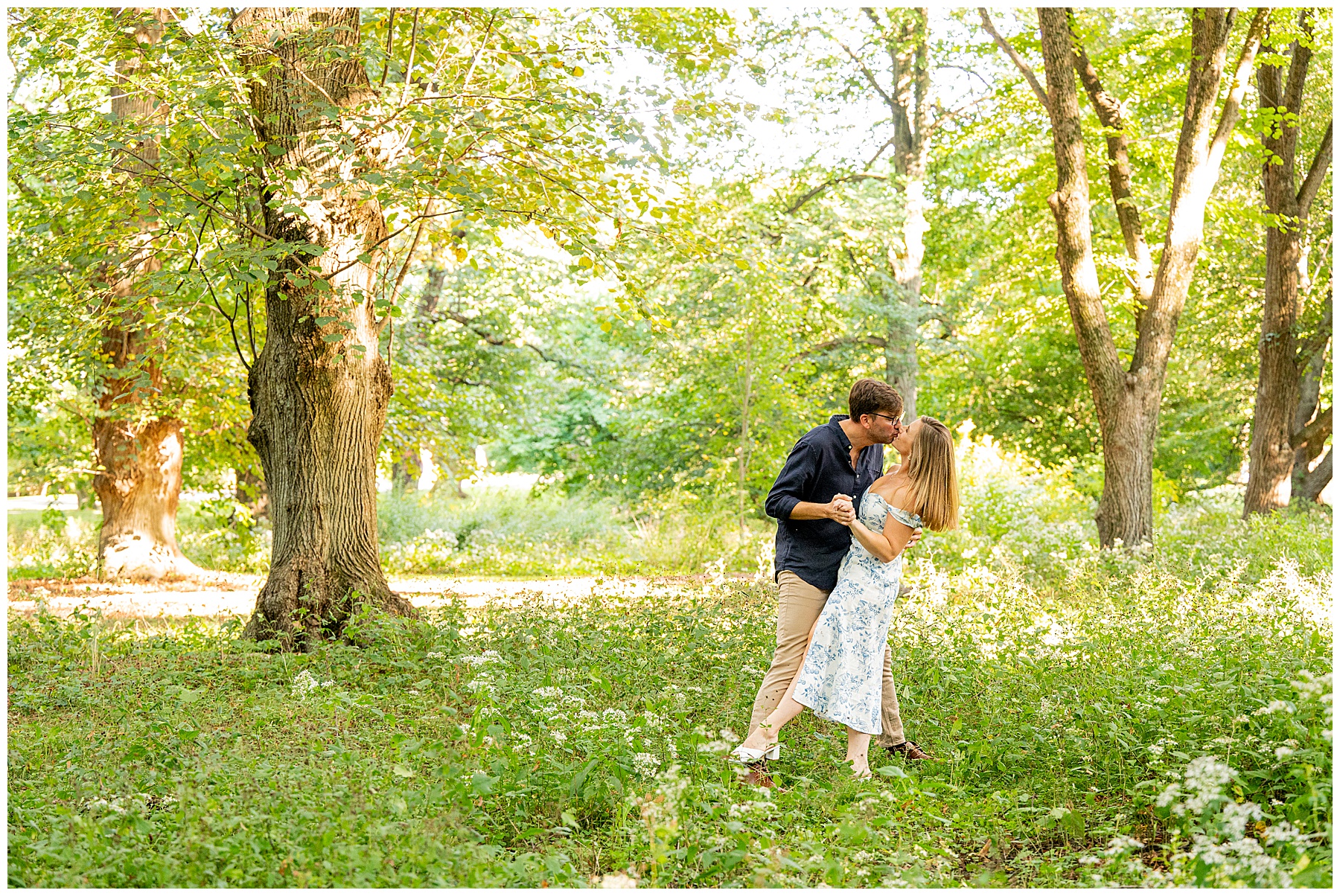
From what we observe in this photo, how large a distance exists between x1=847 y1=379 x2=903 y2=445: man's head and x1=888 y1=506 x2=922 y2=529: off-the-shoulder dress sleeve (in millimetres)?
393

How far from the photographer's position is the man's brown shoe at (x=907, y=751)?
17.0ft

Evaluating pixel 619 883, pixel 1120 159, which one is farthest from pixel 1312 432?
pixel 619 883

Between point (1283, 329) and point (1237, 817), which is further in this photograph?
point (1283, 329)

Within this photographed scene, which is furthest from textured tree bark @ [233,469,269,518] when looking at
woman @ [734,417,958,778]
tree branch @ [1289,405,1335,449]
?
tree branch @ [1289,405,1335,449]

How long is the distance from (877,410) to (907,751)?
1790 millimetres

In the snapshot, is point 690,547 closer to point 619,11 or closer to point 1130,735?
point 619,11

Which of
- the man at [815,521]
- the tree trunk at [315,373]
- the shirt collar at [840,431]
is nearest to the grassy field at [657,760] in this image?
the man at [815,521]

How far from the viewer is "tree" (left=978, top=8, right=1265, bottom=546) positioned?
1070cm

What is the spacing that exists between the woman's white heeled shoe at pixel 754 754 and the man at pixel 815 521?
22 cm

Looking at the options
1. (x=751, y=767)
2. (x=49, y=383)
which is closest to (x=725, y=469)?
(x=49, y=383)

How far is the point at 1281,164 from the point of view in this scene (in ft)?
45.7

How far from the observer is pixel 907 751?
523 cm

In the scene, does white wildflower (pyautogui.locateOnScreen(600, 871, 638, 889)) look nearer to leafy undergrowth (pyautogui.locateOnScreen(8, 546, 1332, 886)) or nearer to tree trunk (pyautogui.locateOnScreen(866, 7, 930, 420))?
leafy undergrowth (pyautogui.locateOnScreen(8, 546, 1332, 886))

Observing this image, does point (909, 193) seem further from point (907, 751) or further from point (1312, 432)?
point (907, 751)
